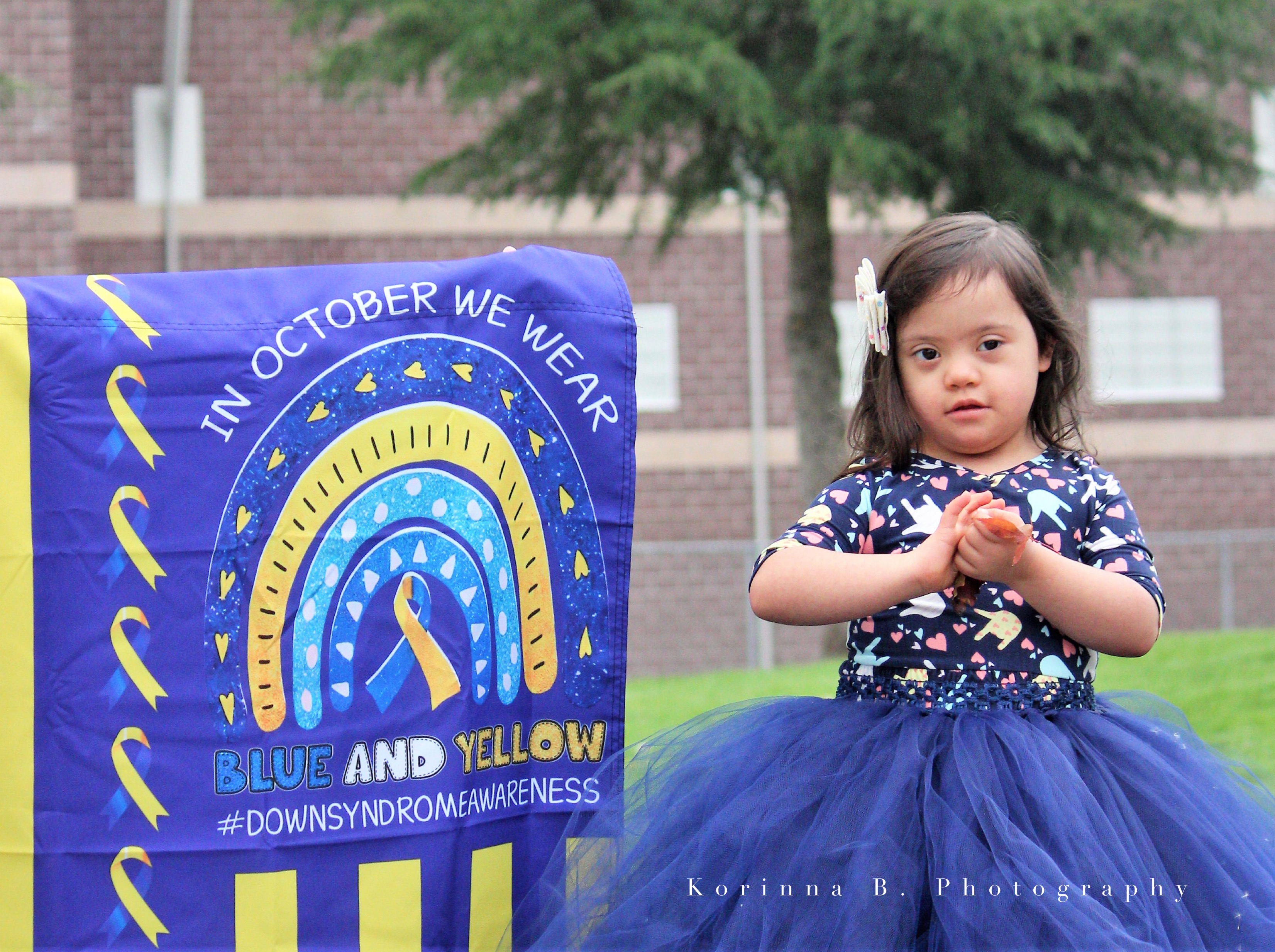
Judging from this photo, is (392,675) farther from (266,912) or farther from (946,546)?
(946,546)

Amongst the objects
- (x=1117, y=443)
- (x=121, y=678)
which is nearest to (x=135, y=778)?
(x=121, y=678)

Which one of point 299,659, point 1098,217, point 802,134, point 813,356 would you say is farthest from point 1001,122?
point 299,659

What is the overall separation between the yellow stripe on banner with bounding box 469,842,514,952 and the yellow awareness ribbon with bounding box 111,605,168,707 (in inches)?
21.1

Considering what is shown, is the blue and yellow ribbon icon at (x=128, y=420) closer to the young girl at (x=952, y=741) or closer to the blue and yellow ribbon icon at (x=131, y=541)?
the blue and yellow ribbon icon at (x=131, y=541)

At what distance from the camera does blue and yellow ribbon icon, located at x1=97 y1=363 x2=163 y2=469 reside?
201cm

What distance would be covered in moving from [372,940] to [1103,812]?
105 centimetres

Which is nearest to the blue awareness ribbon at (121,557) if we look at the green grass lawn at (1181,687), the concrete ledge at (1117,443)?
the green grass lawn at (1181,687)

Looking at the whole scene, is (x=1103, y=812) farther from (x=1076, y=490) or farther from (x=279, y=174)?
(x=279, y=174)

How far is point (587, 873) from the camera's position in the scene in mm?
1994

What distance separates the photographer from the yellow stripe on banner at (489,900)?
2.11 m

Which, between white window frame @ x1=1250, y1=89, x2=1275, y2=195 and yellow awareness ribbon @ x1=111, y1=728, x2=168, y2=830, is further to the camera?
white window frame @ x1=1250, y1=89, x2=1275, y2=195

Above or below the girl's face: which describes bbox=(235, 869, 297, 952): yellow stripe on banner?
below

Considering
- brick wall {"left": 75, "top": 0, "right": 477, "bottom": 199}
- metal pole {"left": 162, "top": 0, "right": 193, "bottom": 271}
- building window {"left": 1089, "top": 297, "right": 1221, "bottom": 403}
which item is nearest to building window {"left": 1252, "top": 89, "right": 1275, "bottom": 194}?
building window {"left": 1089, "top": 297, "right": 1221, "bottom": 403}

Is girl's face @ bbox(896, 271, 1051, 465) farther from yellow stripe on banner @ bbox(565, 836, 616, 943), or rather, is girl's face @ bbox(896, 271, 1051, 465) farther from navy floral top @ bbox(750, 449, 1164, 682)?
yellow stripe on banner @ bbox(565, 836, 616, 943)
